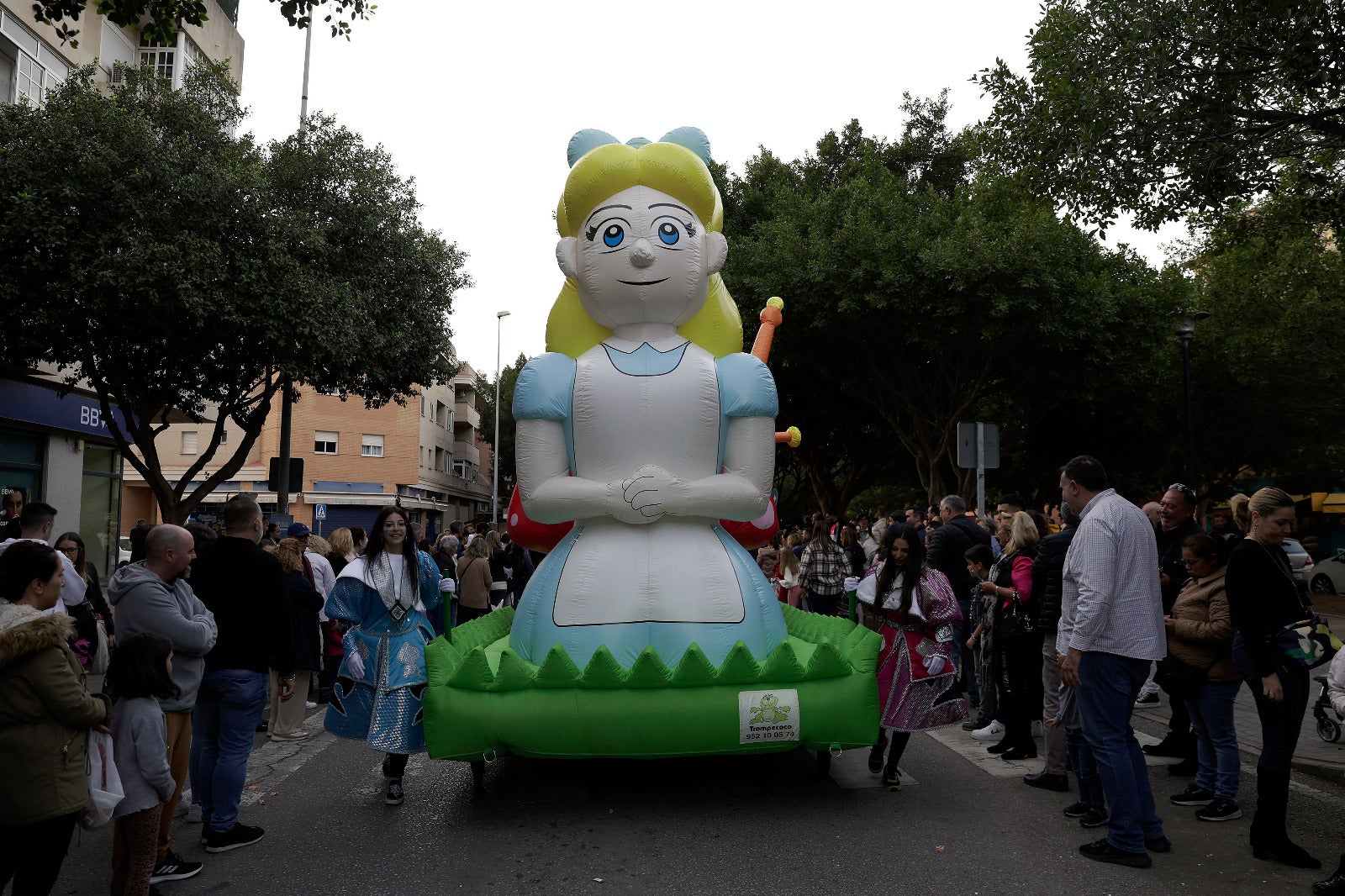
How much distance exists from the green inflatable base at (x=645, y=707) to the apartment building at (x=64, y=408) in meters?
10.6

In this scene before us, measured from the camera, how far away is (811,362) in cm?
2067

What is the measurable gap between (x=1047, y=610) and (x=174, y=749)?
445 cm

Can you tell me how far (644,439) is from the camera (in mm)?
6027

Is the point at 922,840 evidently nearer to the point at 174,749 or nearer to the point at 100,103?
the point at 174,749

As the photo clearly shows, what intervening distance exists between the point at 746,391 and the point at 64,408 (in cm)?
1502

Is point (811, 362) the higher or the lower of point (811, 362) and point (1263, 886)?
the higher

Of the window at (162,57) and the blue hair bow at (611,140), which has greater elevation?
the window at (162,57)

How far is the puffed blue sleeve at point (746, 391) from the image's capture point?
6.09 metres

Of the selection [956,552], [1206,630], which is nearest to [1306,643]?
[1206,630]

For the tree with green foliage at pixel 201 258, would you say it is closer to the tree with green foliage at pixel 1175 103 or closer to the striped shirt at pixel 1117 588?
the tree with green foliage at pixel 1175 103

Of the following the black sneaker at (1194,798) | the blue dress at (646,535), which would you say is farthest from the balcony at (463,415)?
the black sneaker at (1194,798)

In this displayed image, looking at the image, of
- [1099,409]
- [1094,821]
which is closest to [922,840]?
[1094,821]

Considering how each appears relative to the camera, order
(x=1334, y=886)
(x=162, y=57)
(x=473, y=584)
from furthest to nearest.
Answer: (x=162, y=57) < (x=473, y=584) < (x=1334, y=886)

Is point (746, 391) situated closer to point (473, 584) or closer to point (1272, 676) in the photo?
point (1272, 676)
